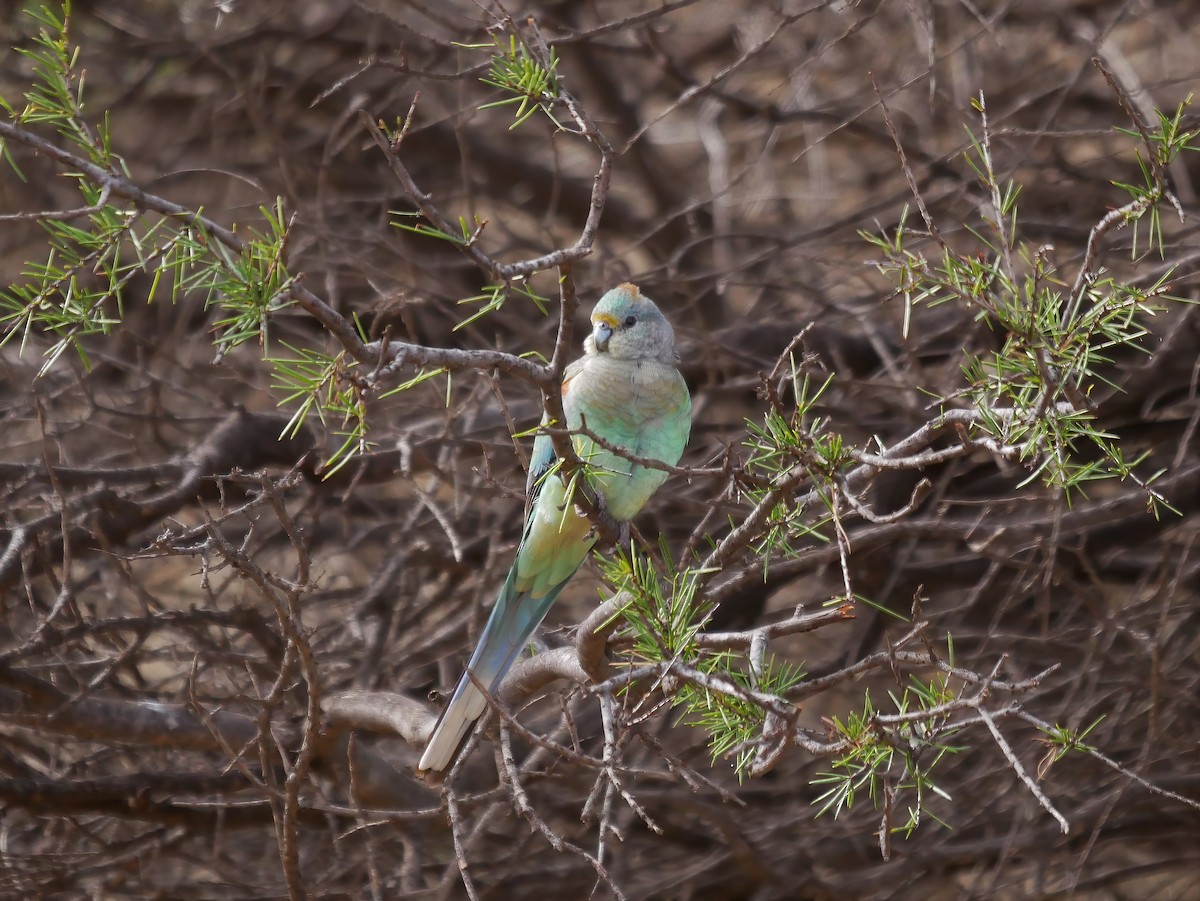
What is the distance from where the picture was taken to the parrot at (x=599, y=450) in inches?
126

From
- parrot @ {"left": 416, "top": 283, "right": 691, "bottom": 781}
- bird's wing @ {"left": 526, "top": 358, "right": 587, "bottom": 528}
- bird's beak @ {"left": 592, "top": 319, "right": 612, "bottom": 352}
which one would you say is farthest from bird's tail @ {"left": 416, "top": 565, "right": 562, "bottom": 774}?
bird's beak @ {"left": 592, "top": 319, "right": 612, "bottom": 352}

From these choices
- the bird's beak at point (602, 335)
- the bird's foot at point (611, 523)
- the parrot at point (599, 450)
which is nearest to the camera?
the bird's foot at point (611, 523)

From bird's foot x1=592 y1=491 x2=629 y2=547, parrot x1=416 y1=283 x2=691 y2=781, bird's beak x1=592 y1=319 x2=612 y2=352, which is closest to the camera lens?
bird's foot x1=592 y1=491 x2=629 y2=547

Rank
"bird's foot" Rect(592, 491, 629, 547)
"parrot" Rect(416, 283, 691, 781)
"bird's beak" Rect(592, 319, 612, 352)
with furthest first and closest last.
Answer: "bird's beak" Rect(592, 319, 612, 352) → "parrot" Rect(416, 283, 691, 781) → "bird's foot" Rect(592, 491, 629, 547)

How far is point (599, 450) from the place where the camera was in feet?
10.6

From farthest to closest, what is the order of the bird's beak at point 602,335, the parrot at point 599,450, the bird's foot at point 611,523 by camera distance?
the bird's beak at point 602,335, the parrot at point 599,450, the bird's foot at point 611,523

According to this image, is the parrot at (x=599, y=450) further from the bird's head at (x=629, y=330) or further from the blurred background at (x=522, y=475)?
the blurred background at (x=522, y=475)

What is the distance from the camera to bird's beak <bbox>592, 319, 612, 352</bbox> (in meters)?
3.36

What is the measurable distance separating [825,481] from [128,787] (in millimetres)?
2368

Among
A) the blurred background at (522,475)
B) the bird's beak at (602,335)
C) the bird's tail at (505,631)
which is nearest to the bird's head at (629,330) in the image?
the bird's beak at (602,335)

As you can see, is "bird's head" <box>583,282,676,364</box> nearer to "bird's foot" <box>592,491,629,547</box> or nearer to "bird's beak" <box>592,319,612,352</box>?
"bird's beak" <box>592,319,612,352</box>

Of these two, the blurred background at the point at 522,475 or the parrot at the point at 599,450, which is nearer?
the parrot at the point at 599,450

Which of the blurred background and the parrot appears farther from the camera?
the blurred background

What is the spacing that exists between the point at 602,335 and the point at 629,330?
0.09 m
